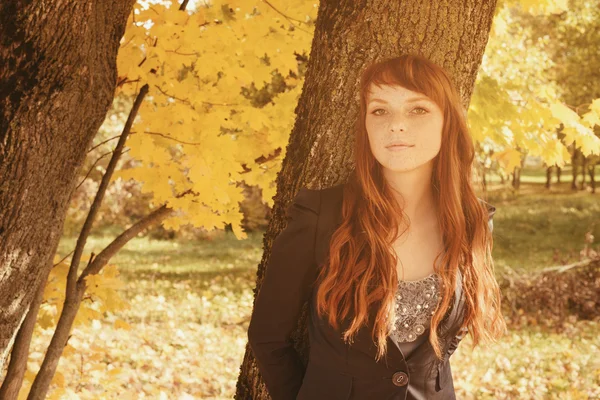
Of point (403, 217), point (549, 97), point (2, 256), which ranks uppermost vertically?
point (549, 97)

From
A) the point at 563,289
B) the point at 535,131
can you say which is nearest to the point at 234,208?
the point at 535,131

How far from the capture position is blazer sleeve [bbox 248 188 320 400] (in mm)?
1822

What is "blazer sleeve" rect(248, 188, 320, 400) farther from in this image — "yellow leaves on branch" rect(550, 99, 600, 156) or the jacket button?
"yellow leaves on branch" rect(550, 99, 600, 156)

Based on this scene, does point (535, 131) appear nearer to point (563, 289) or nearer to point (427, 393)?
point (427, 393)

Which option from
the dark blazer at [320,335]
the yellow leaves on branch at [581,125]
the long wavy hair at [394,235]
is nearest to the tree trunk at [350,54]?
the long wavy hair at [394,235]

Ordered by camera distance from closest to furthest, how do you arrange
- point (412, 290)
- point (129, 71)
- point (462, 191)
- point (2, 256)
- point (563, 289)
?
point (412, 290) → point (462, 191) → point (2, 256) → point (129, 71) → point (563, 289)

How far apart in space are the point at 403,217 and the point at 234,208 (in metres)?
1.55

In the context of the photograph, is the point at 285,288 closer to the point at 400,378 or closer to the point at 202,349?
the point at 400,378

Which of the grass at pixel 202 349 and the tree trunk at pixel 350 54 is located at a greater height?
the tree trunk at pixel 350 54

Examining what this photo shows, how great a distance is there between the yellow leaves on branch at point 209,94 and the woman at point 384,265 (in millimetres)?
1163

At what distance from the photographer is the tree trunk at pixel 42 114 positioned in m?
2.09

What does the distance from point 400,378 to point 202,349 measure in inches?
203

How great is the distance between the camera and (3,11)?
6.82ft

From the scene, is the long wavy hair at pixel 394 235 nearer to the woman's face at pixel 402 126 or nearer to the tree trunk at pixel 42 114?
the woman's face at pixel 402 126
